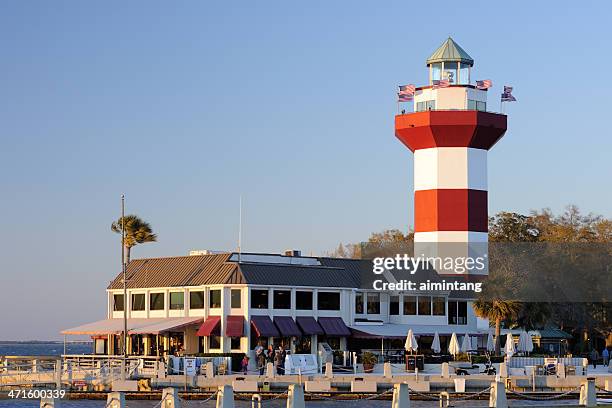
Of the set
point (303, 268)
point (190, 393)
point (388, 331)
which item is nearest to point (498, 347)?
point (388, 331)

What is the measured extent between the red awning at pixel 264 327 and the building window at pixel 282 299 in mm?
1410

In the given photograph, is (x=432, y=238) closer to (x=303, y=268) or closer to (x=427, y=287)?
(x=427, y=287)

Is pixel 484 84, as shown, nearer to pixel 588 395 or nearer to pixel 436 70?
pixel 436 70

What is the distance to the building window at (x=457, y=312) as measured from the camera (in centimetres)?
8081

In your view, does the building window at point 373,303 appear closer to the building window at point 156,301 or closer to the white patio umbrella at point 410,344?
the white patio umbrella at point 410,344

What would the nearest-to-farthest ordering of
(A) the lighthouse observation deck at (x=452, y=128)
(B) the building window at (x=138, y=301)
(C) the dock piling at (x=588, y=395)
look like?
(C) the dock piling at (x=588, y=395) < (B) the building window at (x=138, y=301) < (A) the lighthouse observation deck at (x=452, y=128)

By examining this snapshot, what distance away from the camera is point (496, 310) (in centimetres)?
7681

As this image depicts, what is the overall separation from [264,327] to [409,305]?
1216 centimetres

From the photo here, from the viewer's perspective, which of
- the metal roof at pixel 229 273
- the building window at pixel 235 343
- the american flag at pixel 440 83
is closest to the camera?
the building window at pixel 235 343

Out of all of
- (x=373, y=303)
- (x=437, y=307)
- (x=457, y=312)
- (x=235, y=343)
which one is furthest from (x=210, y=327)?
(x=457, y=312)

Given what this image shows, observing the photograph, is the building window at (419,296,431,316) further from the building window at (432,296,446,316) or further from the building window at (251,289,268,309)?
the building window at (251,289,268,309)

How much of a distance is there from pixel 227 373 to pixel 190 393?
6699 millimetres

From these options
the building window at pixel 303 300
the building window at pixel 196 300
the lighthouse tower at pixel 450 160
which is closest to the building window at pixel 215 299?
the building window at pixel 196 300

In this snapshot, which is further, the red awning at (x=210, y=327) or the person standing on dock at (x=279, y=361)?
the red awning at (x=210, y=327)
